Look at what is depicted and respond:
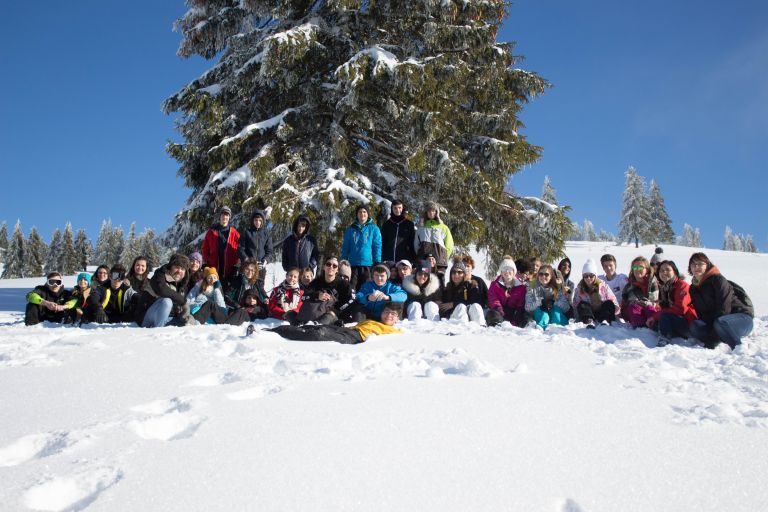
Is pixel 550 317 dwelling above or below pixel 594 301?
below

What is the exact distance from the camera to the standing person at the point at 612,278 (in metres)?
7.28

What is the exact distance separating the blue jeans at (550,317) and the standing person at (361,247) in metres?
2.96

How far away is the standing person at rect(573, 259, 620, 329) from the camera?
22.4 feet

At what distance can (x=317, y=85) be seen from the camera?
35.5 feet

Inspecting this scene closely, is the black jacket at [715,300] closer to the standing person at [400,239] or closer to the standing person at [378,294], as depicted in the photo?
the standing person at [378,294]

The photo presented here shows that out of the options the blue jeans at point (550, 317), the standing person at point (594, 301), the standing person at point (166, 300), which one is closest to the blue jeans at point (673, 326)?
the standing person at point (594, 301)

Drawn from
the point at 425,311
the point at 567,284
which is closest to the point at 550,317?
the point at 567,284

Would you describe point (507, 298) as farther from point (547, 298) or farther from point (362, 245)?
point (362, 245)

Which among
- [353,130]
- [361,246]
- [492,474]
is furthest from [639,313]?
[353,130]

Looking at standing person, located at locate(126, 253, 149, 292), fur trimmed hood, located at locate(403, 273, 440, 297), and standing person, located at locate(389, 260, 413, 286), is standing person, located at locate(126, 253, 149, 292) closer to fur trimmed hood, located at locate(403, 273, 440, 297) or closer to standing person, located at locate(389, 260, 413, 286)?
standing person, located at locate(389, 260, 413, 286)

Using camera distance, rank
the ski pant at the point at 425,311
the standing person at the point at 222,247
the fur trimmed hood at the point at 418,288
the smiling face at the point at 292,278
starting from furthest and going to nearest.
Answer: the standing person at the point at 222,247
the fur trimmed hood at the point at 418,288
the smiling face at the point at 292,278
the ski pant at the point at 425,311

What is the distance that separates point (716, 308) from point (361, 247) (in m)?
5.25

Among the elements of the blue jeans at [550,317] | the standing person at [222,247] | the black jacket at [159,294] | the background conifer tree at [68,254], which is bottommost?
the blue jeans at [550,317]

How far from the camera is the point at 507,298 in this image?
23.7 ft
